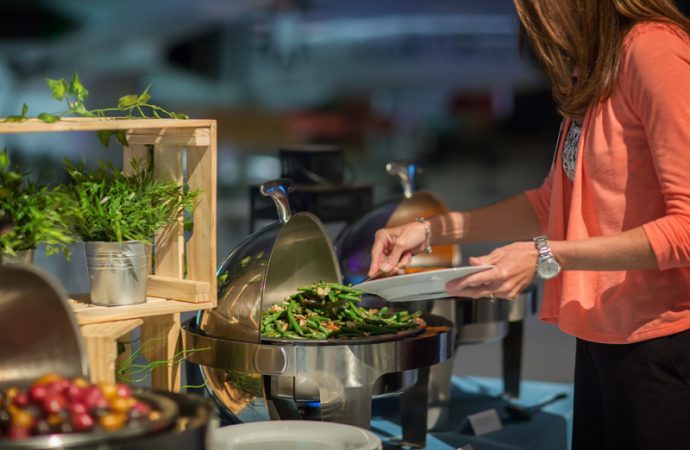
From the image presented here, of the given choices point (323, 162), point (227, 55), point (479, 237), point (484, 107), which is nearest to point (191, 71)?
point (227, 55)

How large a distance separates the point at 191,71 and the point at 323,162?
1420cm

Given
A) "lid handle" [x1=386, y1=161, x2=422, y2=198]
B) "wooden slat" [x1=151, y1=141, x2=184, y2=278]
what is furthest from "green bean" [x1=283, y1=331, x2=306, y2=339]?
"lid handle" [x1=386, y1=161, x2=422, y2=198]

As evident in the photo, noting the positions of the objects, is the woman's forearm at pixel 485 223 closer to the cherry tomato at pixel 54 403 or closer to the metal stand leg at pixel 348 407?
the metal stand leg at pixel 348 407

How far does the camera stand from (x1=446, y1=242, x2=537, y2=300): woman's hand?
1.93 m

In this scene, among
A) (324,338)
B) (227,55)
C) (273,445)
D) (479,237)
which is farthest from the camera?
(227,55)

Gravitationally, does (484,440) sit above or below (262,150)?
below

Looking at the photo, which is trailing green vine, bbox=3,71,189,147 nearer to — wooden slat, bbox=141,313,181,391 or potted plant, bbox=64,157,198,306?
potted plant, bbox=64,157,198,306

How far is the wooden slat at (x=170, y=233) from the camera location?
A: 7.25 feet

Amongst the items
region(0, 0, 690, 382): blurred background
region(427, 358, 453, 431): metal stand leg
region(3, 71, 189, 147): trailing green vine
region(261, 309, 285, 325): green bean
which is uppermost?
region(0, 0, 690, 382): blurred background

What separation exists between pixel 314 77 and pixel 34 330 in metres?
17.2

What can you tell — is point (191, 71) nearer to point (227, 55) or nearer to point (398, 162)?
point (227, 55)

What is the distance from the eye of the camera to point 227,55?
1838 cm

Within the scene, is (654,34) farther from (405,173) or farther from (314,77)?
(314,77)

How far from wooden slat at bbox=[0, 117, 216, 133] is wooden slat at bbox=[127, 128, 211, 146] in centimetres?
2
